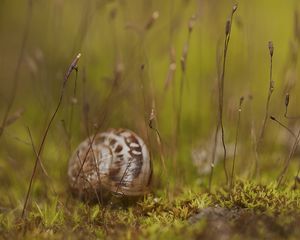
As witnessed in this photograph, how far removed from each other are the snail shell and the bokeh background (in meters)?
0.12

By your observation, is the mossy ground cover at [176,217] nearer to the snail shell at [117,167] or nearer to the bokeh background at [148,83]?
the snail shell at [117,167]

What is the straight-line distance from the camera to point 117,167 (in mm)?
2471

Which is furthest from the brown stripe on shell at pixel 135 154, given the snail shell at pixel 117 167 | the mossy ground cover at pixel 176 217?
the mossy ground cover at pixel 176 217

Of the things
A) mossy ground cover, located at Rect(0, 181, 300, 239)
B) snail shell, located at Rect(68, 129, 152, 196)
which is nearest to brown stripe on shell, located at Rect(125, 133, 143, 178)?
snail shell, located at Rect(68, 129, 152, 196)

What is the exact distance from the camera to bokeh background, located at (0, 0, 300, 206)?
9.43 feet

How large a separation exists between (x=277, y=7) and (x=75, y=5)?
226 cm

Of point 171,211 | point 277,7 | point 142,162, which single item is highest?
point 277,7

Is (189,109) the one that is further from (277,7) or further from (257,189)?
(277,7)

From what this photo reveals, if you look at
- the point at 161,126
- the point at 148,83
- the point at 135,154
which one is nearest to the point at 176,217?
the point at 135,154

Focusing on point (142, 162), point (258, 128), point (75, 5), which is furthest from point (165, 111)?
point (75, 5)

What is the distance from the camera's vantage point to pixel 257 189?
2359 mm

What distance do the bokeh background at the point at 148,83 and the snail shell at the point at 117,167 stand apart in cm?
12

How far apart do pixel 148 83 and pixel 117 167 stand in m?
1.31

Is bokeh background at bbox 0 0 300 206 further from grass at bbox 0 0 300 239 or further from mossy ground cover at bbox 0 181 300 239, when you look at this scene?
mossy ground cover at bbox 0 181 300 239
